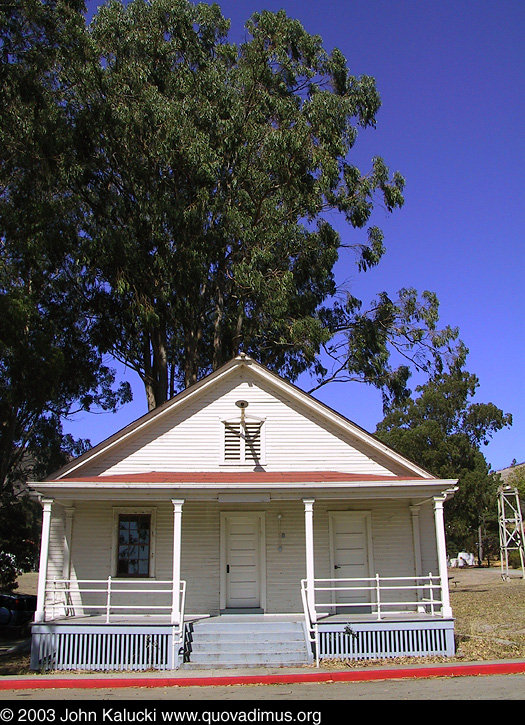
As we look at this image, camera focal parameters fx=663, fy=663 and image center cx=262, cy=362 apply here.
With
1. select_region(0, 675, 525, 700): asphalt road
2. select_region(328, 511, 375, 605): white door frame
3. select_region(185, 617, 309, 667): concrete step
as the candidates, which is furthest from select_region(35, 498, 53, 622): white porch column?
select_region(328, 511, 375, 605): white door frame

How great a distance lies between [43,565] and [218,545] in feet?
12.4

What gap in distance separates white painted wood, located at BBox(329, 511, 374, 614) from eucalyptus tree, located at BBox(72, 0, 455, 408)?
30.6 ft

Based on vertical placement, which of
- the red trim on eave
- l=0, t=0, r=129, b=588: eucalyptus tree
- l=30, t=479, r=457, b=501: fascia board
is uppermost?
l=0, t=0, r=129, b=588: eucalyptus tree

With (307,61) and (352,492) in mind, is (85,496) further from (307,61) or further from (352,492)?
(307,61)

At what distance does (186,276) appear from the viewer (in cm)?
2348

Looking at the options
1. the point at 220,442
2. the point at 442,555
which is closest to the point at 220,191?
the point at 220,442

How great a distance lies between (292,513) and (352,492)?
2.04m

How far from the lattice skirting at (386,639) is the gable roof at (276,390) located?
3238mm

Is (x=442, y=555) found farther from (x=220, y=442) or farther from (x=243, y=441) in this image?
(x=220, y=442)

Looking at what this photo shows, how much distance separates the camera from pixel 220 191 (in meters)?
24.8

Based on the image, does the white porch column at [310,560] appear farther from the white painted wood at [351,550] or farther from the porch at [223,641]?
the white painted wood at [351,550]

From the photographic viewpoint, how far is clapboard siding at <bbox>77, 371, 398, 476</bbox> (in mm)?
15266

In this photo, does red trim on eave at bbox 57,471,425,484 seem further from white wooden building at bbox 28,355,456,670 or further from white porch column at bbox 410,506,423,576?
white porch column at bbox 410,506,423,576

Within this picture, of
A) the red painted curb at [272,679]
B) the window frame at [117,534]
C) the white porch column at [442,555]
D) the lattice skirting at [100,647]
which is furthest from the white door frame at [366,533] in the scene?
the lattice skirting at [100,647]
